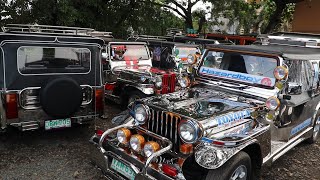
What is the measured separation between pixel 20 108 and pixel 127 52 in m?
3.70

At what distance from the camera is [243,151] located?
3371 mm

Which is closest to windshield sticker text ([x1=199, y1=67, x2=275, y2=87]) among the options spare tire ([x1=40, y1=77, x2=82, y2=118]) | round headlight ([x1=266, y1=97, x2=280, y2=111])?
round headlight ([x1=266, y1=97, x2=280, y2=111])

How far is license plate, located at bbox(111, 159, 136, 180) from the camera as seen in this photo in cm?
328

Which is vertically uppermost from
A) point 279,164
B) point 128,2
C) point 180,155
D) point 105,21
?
point 128,2

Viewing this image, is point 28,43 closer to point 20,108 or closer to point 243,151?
point 20,108

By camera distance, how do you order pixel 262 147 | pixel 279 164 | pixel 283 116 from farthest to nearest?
1. pixel 279 164
2. pixel 283 116
3. pixel 262 147

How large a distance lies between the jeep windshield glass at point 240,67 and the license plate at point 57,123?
2398mm

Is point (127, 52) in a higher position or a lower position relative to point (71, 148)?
higher

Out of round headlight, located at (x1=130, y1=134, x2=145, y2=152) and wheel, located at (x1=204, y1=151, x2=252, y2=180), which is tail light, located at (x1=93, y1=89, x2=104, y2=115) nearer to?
round headlight, located at (x1=130, y1=134, x2=145, y2=152)

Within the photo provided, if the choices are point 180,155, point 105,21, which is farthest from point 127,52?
point 105,21

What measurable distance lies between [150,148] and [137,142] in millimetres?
205

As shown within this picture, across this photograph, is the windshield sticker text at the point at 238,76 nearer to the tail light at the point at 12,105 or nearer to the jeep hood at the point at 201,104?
the jeep hood at the point at 201,104

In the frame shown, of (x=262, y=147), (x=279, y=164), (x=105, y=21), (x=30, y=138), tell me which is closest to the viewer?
(x=262, y=147)

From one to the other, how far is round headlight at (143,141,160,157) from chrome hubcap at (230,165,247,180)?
891 mm
